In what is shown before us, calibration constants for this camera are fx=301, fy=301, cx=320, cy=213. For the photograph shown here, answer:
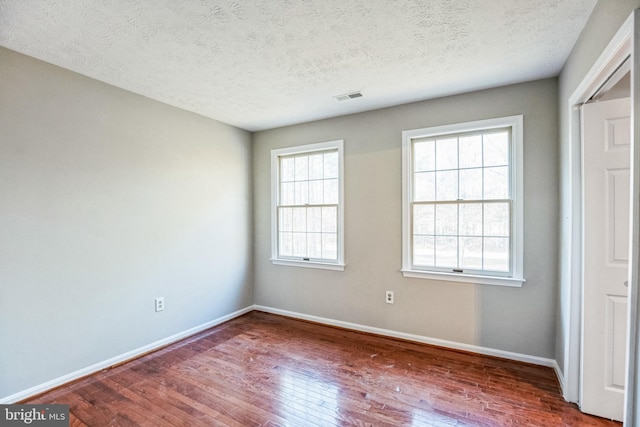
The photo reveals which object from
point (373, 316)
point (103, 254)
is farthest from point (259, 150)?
point (373, 316)

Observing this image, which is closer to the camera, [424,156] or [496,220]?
[496,220]

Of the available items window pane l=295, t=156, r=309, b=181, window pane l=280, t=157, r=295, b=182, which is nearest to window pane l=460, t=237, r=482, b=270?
window pane l=295, t=156, r=309, b=181

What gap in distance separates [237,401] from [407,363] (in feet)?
4.98

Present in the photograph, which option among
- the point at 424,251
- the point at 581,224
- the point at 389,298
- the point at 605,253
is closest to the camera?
the point at 605,253

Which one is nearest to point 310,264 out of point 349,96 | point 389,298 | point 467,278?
point 389,298

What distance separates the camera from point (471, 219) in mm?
2990

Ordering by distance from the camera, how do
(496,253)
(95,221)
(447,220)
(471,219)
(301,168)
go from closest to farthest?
(95,221) → (496,253) → (471,219) → (447,220) → (301,168)

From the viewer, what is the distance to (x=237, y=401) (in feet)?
7.29

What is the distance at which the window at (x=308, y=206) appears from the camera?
12.4 feet

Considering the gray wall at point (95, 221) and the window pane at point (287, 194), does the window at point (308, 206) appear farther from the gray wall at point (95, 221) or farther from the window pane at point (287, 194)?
the gray wall at point (95, 221)

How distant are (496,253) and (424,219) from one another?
74 cm

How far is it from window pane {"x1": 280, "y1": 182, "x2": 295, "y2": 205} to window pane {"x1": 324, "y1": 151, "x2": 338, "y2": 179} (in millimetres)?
573

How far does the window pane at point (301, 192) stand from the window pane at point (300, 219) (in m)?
0.11

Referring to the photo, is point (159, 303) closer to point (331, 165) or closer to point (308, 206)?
point (308, 206)
